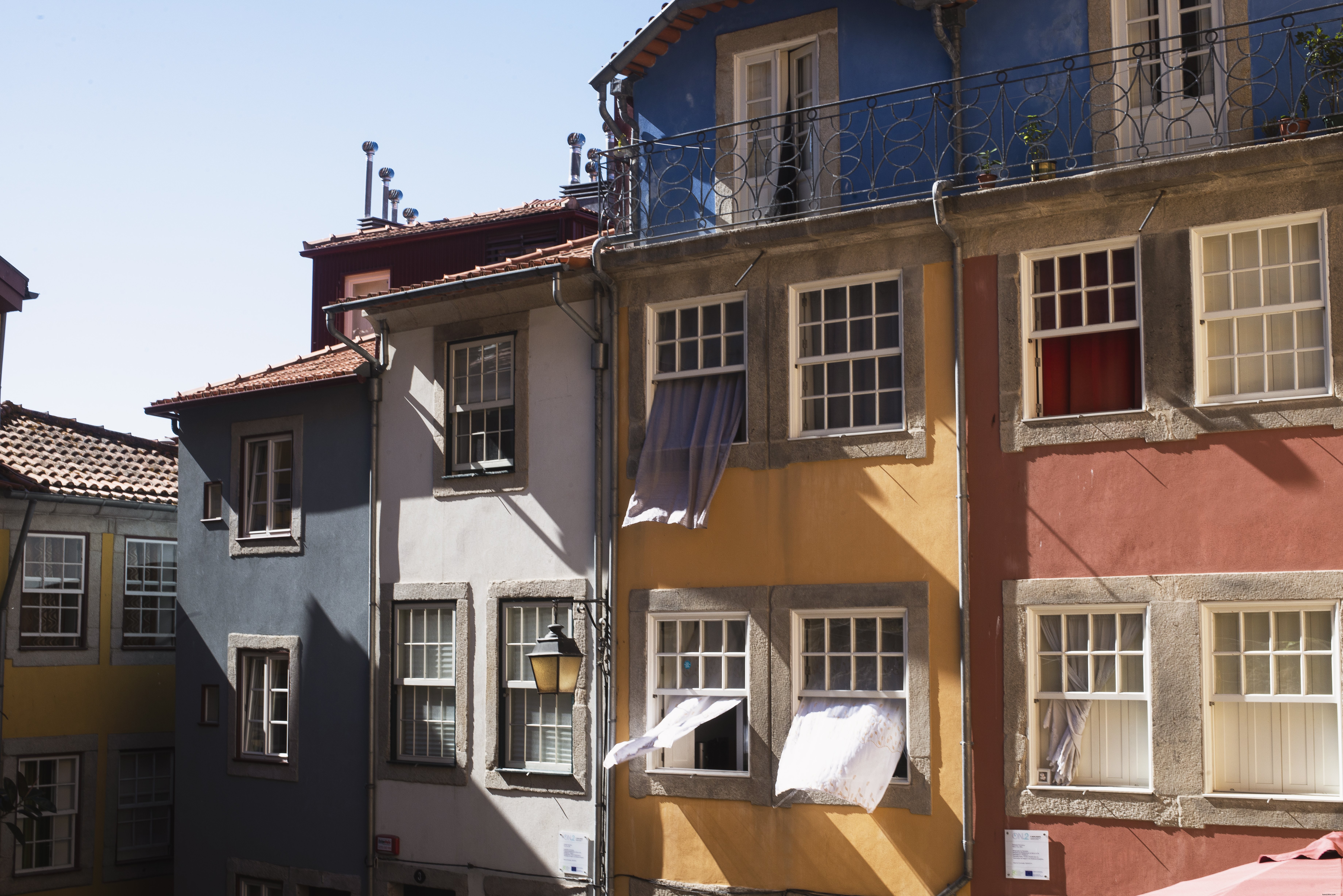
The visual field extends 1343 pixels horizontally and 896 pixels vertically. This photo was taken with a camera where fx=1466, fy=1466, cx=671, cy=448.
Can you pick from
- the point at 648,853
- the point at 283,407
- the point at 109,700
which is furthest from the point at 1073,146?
the point at 109,700

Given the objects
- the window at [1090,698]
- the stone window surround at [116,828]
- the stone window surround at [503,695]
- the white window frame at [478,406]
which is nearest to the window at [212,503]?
the white window frame at [478,406]

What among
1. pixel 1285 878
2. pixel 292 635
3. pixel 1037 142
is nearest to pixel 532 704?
pixel 292 635

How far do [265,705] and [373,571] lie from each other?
2419 millimetres

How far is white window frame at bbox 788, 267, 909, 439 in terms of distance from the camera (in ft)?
39.6

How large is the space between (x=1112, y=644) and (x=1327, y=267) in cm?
314

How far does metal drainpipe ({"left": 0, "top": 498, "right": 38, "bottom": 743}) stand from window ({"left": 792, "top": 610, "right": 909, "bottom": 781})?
9.97 m

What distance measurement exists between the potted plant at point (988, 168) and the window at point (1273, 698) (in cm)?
376

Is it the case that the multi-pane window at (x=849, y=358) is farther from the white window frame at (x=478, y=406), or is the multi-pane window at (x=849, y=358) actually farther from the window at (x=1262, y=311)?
the white window frame at (x=478, y=406)

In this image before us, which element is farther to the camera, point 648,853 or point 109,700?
point 109,700

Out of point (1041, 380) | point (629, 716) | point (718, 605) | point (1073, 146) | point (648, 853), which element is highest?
point (1073, 146)

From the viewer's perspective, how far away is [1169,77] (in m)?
11.5

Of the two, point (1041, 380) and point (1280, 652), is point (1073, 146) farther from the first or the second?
point (1280, 652)

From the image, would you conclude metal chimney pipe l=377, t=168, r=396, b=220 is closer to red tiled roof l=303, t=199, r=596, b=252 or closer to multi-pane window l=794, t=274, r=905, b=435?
red tiled roof l=303, t=199, r=596, b=252

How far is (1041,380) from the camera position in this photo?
11578 millimetres
